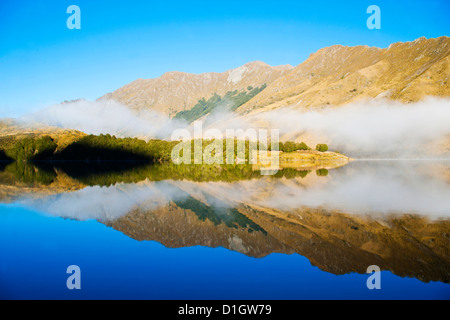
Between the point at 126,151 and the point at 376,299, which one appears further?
the point at 126,151

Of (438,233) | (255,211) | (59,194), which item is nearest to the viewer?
(438,233)

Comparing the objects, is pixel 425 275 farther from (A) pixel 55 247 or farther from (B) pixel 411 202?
(B) pixel 411 202

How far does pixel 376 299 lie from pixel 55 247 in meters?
14.4

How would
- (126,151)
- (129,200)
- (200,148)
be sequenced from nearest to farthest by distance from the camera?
1. (129,200)
2. (200,148)
3. (126,151)

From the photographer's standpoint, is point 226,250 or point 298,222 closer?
point 226,250

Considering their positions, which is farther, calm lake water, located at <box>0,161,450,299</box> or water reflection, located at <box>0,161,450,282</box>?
water reflection, located at <box>0,161,450,282</box>

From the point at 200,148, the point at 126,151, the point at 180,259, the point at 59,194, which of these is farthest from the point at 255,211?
the point at 126,151

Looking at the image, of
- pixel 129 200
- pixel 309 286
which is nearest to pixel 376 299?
pixel 309 286

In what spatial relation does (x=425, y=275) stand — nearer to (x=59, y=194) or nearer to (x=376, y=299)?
(x=376, y=299)

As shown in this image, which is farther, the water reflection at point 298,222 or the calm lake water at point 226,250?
the water reflection at point 298,222

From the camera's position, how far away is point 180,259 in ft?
47.1

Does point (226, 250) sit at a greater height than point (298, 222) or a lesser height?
lesser

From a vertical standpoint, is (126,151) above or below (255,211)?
above
